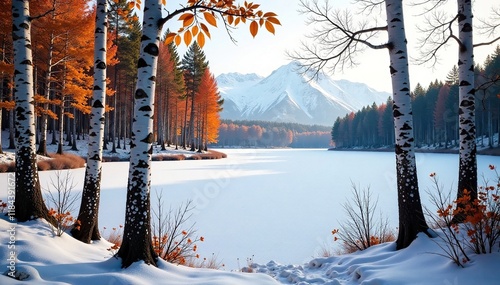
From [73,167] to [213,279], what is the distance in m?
16.2

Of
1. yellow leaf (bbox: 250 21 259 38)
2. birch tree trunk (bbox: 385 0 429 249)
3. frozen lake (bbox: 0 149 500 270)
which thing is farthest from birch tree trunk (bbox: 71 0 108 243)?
birch tree trunk (bbox: 385 0 429 249)

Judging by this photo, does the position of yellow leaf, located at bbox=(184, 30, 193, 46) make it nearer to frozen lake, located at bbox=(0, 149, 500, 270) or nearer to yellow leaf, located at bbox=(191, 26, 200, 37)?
yellow leaf, located at bbox=(191, 26, 200, 37)

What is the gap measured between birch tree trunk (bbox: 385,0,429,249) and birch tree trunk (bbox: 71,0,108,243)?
480cm

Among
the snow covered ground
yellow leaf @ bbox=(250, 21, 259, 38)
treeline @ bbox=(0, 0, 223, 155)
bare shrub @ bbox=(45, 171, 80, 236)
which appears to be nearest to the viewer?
yellow leaf @ bbox=(250, 21, 259, 38)

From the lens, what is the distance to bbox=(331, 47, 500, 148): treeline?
37500 millimetres

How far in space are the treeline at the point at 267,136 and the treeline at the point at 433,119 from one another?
58.3 metres

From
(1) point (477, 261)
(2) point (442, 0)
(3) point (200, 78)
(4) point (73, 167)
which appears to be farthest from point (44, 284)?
(3) point (200, 78)

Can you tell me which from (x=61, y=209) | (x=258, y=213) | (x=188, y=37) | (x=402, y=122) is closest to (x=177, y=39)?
(x=188, y=37)

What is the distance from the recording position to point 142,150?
11.3ft

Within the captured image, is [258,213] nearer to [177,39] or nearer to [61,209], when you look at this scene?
[61,209]

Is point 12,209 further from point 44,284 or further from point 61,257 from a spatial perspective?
point 44,284

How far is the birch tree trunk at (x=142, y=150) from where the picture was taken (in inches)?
135

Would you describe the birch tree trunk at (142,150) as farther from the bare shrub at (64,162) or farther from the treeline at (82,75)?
the bare shrub at (64,162)

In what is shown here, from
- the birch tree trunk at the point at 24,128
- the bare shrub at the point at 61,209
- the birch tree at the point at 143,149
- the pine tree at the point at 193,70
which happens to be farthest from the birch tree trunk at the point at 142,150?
the pine tree at the point at 193,70
